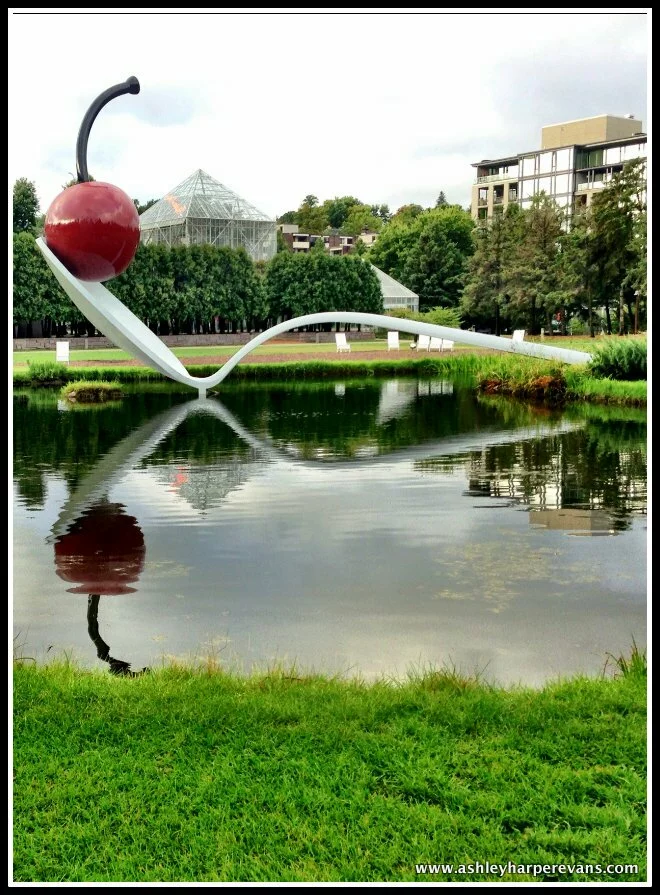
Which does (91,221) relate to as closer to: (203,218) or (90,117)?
(90,117)

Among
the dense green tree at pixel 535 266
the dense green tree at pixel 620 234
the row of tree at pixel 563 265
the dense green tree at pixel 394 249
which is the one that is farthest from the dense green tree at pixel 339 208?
the dense green tree at pixel 620 234

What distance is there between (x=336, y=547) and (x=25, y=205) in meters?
27.7

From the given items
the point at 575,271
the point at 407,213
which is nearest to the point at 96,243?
the point at 575,271

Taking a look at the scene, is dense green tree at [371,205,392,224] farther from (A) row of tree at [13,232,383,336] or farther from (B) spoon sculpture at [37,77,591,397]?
(B) spoon sculpture at [37,77,591,397]

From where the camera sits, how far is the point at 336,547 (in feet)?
21.1

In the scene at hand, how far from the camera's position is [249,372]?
71.9ft

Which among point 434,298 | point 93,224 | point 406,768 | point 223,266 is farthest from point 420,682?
point 434,298

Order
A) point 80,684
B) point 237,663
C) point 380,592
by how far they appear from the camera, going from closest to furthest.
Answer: point 80,684, point 237,663, point 380,592

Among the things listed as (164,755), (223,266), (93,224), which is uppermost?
(223,266)

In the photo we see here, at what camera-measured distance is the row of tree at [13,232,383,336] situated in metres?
26.5

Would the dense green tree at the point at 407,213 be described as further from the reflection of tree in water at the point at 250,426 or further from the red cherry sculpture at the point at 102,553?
the red cherry sculpture at the point at 102,553

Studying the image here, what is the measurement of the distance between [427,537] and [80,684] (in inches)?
137

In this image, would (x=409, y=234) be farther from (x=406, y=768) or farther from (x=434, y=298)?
(x=406, y=768)

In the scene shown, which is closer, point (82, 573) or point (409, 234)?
point (82, 573)
